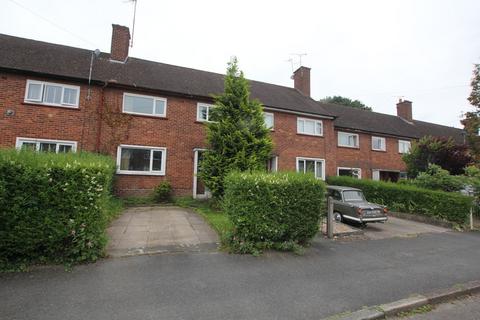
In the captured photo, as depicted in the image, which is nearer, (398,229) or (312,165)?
(398,229)

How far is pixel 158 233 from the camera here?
673 cm

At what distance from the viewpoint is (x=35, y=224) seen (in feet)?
14.1

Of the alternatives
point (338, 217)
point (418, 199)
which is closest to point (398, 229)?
point (338, 217)

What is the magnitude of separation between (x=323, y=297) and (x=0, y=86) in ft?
45.4

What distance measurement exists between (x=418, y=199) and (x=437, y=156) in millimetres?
4737

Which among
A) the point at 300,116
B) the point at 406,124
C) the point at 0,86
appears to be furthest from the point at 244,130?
the point at 406,124

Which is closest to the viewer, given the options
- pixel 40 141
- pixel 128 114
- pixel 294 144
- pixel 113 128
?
pixel 40 141

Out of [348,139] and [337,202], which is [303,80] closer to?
[348,139]

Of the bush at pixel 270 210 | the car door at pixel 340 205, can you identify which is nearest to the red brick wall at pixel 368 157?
the car door at pixel 340 205

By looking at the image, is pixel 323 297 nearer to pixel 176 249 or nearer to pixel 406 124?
pixel 176 249

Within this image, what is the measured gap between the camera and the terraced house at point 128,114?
10.4m

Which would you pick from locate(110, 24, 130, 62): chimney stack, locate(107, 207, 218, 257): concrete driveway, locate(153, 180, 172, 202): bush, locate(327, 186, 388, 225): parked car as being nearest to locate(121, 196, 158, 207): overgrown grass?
locate(153, 180, 172, 202): bush

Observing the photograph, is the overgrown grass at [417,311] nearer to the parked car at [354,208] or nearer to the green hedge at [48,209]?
the parked car at [354,208]

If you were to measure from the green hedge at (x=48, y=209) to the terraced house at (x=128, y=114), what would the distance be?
4.69 m
